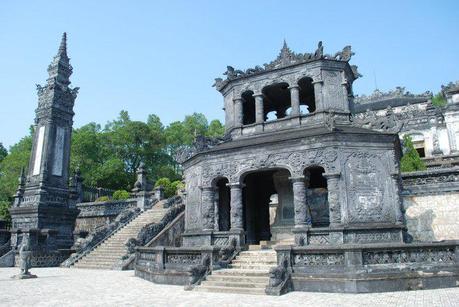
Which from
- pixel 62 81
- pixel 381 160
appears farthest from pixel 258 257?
pixel 62 81

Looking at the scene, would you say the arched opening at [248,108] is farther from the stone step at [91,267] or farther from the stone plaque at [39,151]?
the stone plaque at [39,151]

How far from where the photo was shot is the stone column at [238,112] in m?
18.5

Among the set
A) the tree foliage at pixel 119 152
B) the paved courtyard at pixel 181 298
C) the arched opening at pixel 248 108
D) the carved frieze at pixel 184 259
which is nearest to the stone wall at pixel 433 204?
the paved courtyard at pixel 181 298

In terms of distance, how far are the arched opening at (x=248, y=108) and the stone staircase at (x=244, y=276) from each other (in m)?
8.56

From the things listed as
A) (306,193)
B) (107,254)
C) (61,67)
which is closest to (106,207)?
(107,254)

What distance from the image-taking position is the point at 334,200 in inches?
521

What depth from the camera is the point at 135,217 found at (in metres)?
24.4

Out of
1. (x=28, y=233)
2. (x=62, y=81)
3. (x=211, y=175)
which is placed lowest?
(x=28, y=233)

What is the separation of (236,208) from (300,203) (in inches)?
104

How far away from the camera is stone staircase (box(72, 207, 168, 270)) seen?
18.8 meters

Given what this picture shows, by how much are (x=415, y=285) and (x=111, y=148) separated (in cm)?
4134

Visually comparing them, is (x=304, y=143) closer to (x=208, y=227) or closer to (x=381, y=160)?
(x=381, y=160)

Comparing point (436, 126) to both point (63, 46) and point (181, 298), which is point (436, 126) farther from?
point (181, 298)

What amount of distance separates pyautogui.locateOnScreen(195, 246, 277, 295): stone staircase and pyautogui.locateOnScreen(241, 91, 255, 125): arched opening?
28.1ft
